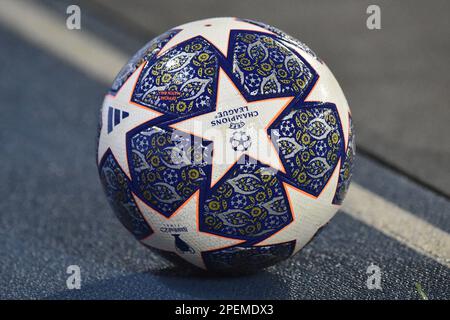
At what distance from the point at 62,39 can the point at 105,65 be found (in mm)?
643

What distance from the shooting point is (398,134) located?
4426 millimetres

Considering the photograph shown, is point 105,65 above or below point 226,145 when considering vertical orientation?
below

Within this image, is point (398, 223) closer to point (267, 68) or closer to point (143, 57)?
point (267, 68)

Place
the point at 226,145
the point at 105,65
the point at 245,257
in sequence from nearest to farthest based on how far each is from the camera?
the point at 226,145, the point at 245,257, the point at 105,65

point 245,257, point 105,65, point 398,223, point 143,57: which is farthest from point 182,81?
point 105,65

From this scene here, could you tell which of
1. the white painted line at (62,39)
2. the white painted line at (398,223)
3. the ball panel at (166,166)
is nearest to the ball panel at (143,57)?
the ball panel at (166,166)

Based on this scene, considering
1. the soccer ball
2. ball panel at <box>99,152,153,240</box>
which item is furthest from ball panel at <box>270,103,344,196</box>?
ball panel at <box>99,152,153,240</box>

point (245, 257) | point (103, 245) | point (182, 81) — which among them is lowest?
point (103, 245)

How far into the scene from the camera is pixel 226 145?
260 centimetres

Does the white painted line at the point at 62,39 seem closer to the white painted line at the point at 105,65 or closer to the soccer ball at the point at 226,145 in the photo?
the white painted line at the point at 105,65

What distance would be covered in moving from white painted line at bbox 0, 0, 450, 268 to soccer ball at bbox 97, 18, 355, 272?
645mm

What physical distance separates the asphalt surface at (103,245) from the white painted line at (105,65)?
2.3 inches

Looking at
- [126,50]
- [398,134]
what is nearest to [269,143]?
[398,134]

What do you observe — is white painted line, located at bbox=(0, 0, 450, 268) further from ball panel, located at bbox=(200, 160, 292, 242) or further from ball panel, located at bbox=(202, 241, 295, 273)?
ball panel, located at bbox=(200, 160, 292, 242)
